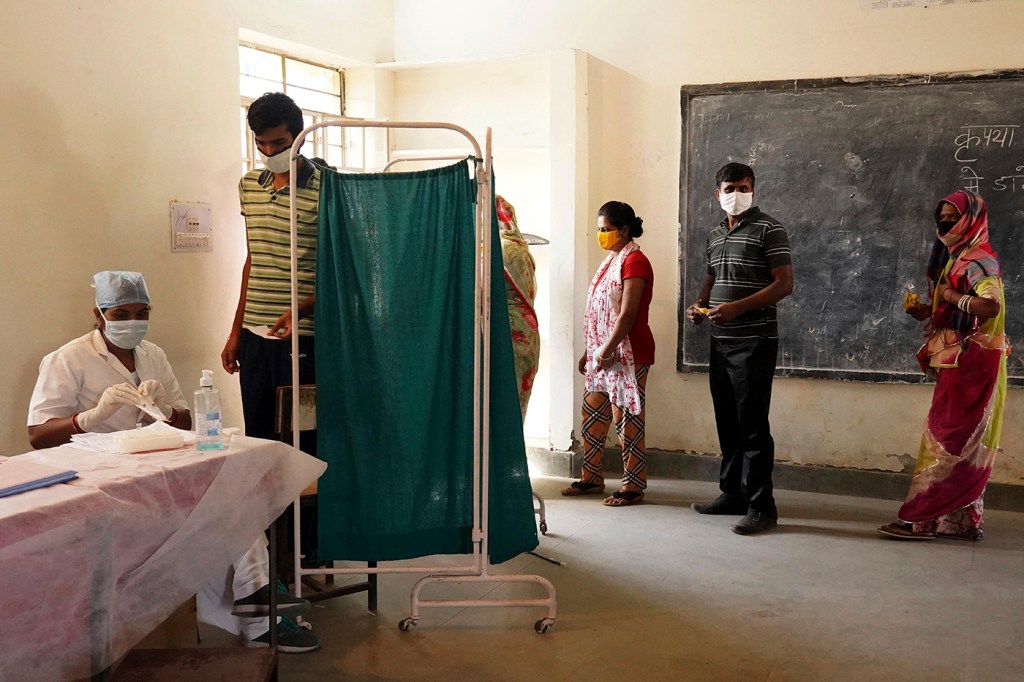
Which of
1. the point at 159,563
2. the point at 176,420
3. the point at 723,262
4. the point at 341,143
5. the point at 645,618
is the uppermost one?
the point at 341,143

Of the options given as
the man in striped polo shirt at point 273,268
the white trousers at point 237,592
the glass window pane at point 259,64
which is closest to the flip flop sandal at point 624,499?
the man in striped polo shirt at point 273,268

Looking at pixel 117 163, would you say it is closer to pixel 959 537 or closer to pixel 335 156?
pixel 335 156

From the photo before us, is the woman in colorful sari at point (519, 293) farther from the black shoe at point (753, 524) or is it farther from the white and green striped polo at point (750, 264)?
the black shoe at point (753, 524)

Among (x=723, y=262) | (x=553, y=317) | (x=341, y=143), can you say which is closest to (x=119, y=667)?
(x=723, y=262)

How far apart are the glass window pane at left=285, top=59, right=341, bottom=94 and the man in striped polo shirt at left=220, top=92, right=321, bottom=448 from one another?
1.74 m

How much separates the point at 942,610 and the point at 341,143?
3777mm

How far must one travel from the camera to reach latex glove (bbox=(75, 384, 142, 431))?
2627 millimetres

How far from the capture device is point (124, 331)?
2.87 m

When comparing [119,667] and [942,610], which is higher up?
[119,667]

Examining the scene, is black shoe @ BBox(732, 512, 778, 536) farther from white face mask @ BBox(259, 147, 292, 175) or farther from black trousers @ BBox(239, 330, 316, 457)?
white face mask @ BBox(259, 147, 292, 175)

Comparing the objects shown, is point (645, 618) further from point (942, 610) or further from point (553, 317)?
point (553, 317)

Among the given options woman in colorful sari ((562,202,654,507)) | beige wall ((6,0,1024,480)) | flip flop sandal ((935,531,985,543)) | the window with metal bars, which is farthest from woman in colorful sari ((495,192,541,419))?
flip flop sandal ((935,531,985,543))

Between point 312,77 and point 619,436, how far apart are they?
2.53 meters

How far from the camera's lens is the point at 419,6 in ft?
17.3
